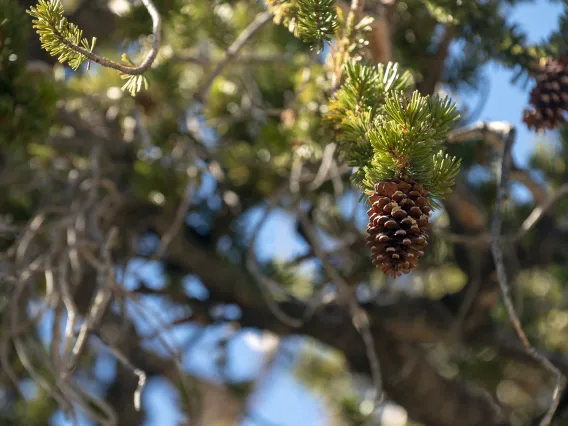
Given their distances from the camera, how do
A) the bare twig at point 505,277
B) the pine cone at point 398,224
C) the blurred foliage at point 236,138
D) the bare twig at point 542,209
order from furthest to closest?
1. the blurred foliage at point 236,138
2. the bare twig at point 542,209
3. the bare twig at point 505,277
4. the pine cone at point 398,224

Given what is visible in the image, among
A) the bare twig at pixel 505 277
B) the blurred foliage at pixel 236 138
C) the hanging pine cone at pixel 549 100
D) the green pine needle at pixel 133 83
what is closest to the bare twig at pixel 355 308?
the blurred foliage at pixel 236 138

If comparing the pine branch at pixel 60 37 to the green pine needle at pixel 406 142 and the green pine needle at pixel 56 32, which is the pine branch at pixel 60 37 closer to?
the green pine needle at pixel 56 32

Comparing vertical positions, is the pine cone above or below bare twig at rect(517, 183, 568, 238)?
above

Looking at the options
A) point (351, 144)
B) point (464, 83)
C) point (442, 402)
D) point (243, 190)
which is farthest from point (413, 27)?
point (442, 402)

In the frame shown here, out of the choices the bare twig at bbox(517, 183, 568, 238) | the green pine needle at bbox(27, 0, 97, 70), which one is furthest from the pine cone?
the bare twig at bbox(517, 183, 568, 238)

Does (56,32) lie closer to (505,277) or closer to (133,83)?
(133,83)

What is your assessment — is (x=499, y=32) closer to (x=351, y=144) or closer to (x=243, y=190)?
(x=351, y=144)

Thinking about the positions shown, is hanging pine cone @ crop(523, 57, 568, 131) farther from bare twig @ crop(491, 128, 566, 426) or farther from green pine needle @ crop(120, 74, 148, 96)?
green pine needle @ crop(120, 74, 148, 96)
